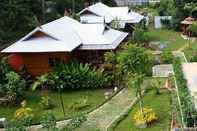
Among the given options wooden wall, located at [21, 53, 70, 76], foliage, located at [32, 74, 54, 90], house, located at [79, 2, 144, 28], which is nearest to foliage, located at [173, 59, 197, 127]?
foliage, located at [32, 74, 54, 90]

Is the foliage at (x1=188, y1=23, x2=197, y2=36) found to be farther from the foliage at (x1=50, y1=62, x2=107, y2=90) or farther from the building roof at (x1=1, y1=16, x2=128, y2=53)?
the foliage at (x1=50, y1=62, x2=107, y2=90)

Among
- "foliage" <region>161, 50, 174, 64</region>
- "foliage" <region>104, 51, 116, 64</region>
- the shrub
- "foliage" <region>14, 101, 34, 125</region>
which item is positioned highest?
"foliage" <region>104, 51, 116, 64</region>

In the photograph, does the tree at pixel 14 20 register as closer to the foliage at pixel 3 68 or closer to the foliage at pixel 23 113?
the foliage at pixel 3 68

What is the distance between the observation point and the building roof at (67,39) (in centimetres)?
2572

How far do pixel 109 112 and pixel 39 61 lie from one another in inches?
265

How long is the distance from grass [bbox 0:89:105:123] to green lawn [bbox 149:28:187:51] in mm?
12913

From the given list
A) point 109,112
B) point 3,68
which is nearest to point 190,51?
point 3,68

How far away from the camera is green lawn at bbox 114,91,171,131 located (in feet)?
60.2

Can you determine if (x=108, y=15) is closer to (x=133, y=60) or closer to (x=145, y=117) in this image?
(x=133, y=60)

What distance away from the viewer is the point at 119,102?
22094mm

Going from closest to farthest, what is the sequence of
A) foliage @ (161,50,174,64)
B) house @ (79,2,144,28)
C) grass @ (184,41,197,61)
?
foliage @ (161,50,174,64) → grass @ (184,41,197,61) → house @ (79,2,144,28)

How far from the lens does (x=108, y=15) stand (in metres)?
43.8

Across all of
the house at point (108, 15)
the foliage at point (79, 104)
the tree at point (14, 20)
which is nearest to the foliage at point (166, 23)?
the house at point (108, 15)

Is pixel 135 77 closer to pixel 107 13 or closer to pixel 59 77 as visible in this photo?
pixel 59 77
